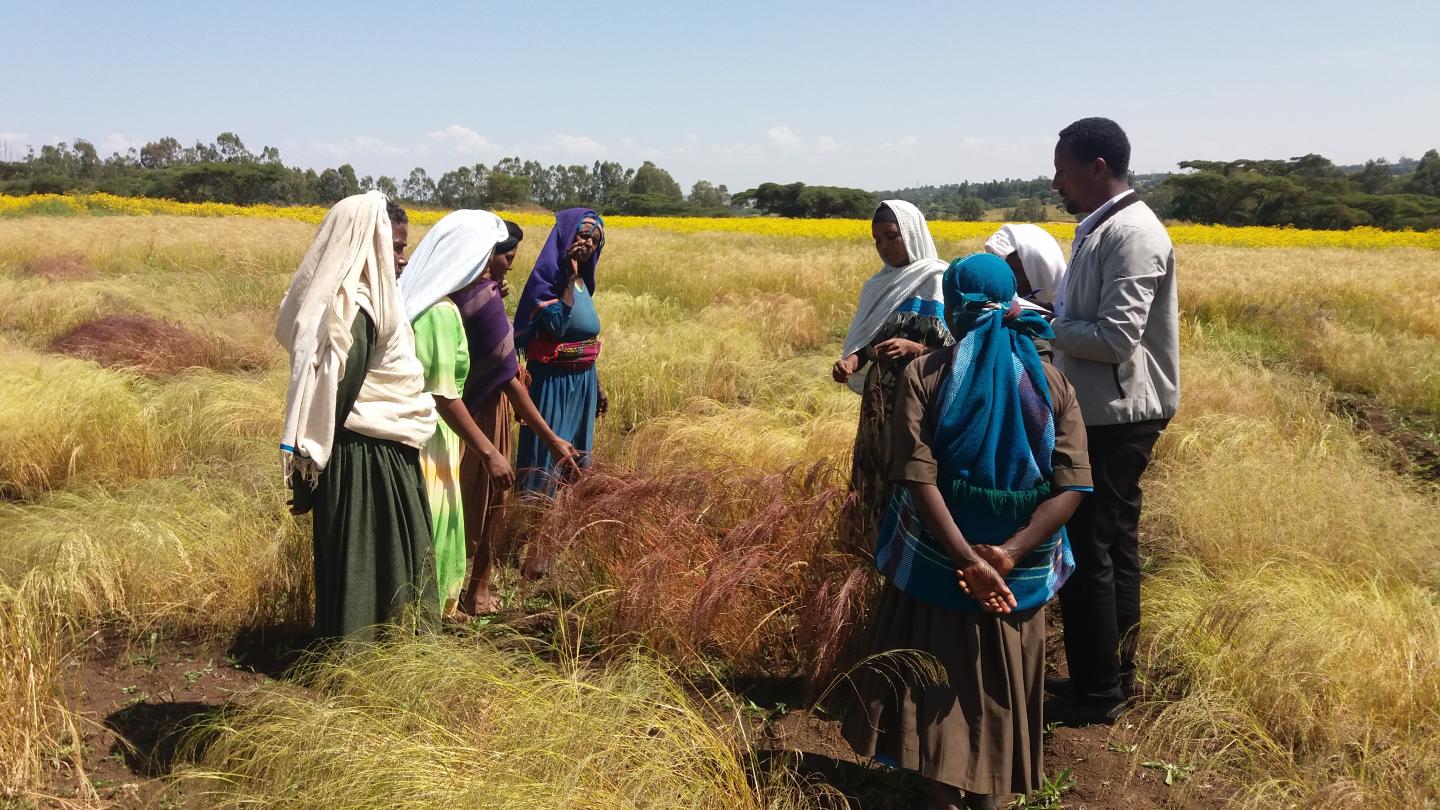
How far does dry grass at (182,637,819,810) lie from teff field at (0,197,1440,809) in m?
0.01

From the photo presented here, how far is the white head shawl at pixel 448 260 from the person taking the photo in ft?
9.70

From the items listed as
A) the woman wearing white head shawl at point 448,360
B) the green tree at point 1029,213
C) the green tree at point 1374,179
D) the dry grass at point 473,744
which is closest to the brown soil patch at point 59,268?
the woman wearing white head shawl at point 448,360

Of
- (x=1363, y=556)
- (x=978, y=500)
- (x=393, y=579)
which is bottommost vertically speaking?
(x=1363, y=556)

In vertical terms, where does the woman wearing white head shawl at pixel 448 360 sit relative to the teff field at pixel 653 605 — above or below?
above

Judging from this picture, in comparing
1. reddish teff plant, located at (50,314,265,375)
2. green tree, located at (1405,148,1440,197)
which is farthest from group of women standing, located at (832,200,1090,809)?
green tree, located at (1405,148,1440,197)

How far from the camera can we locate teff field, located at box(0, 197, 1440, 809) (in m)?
2.13

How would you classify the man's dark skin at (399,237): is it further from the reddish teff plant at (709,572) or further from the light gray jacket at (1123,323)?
the light gray jacket at (1123,323)

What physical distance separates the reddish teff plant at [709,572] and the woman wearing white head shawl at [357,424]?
24.2 inches

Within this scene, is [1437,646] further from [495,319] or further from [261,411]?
[261,411]

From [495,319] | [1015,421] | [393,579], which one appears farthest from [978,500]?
[495,319]

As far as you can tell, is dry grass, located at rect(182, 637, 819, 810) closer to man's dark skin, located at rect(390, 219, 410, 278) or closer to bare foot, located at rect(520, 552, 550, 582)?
bare foot, located at rect(520, 552, 550, 582)

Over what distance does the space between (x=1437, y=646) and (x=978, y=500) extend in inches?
65.8

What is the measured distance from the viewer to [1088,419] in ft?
8.77

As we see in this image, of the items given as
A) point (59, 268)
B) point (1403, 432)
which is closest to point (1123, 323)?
point (1403, 432)
